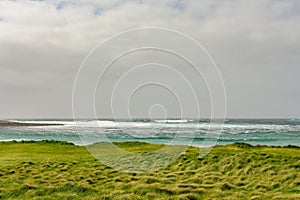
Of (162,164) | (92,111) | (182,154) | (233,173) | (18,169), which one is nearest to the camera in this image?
(92,111)

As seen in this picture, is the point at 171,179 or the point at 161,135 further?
the point at 161,135

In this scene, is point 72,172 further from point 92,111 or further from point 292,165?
point 292,165

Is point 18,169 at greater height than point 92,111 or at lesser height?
lesser

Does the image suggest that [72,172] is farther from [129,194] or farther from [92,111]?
[129,194]

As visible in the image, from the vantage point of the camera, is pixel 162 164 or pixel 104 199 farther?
pixel 162 164

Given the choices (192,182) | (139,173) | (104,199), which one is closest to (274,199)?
(192,182)

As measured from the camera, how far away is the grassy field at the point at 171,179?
39.8 ft

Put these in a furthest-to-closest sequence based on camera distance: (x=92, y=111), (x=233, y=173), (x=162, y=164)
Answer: (x=162, y=164) < (x=233, y=173) < (x=92, y=111)

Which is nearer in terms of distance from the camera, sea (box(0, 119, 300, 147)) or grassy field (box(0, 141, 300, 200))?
grassy field (box(0, 141, 300, 200))

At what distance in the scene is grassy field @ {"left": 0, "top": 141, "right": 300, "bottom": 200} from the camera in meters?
12.1

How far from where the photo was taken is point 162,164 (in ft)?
62.0

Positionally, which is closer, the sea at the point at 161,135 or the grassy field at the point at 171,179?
the grassy field at the point at 171,179

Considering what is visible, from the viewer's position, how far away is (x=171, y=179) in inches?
594

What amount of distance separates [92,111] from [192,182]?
4.83 m
